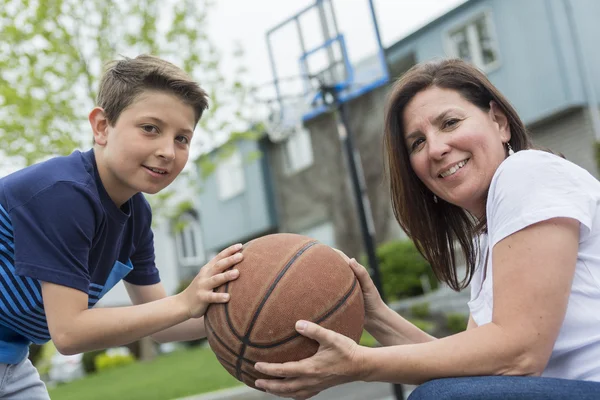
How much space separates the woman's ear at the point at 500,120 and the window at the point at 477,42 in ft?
44.0

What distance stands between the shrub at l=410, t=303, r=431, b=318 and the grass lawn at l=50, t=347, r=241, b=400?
3.78m

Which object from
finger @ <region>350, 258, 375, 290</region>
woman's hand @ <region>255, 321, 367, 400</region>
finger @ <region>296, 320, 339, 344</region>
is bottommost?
woman's hand @ <region>255, 321, 367, 400</region>

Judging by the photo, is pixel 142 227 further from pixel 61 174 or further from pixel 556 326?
pixel 556 326

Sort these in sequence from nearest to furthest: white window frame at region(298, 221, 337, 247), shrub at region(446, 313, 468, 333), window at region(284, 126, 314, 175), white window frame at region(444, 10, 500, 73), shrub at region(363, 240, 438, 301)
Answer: shrub at region(446, 313, 468, 333), shrub at region(363, 240, 438, 301), white window frame at region(444, 10, 500, 73), white window frame at region(298, 221, 337, 247), window at region(284, 126, 314, 175)

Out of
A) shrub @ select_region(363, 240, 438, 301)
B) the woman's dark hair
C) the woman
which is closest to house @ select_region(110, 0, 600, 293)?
shrub @ select_region(363, 240, 438, 301)

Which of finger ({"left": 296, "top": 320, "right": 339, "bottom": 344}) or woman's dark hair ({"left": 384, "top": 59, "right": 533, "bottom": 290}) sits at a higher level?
woman's dark hair ({"left": 384, "top": 59, "right": 533, "bottom": 290})

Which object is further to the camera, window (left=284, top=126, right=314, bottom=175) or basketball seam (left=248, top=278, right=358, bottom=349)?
window (left=284, top=126, right=314, bottom=175)

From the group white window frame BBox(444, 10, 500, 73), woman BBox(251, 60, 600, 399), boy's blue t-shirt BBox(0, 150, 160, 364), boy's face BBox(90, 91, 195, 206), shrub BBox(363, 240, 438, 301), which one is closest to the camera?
woman BBox(251, 60, 600, 399)

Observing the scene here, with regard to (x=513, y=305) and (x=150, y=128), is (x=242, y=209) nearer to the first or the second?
(x=150, y=128)

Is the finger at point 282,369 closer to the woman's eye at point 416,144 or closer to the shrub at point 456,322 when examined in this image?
the woman's eye at point 416,144

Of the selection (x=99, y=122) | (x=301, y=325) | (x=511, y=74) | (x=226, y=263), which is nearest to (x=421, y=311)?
(x=511, y=74)

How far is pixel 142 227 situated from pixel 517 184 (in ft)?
6.13

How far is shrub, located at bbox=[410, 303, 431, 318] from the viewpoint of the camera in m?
12.7

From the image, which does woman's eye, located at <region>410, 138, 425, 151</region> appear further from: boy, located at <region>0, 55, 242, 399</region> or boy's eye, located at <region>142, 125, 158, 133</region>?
boy's eye, located at <region>142, 125, 158, 133</region>
